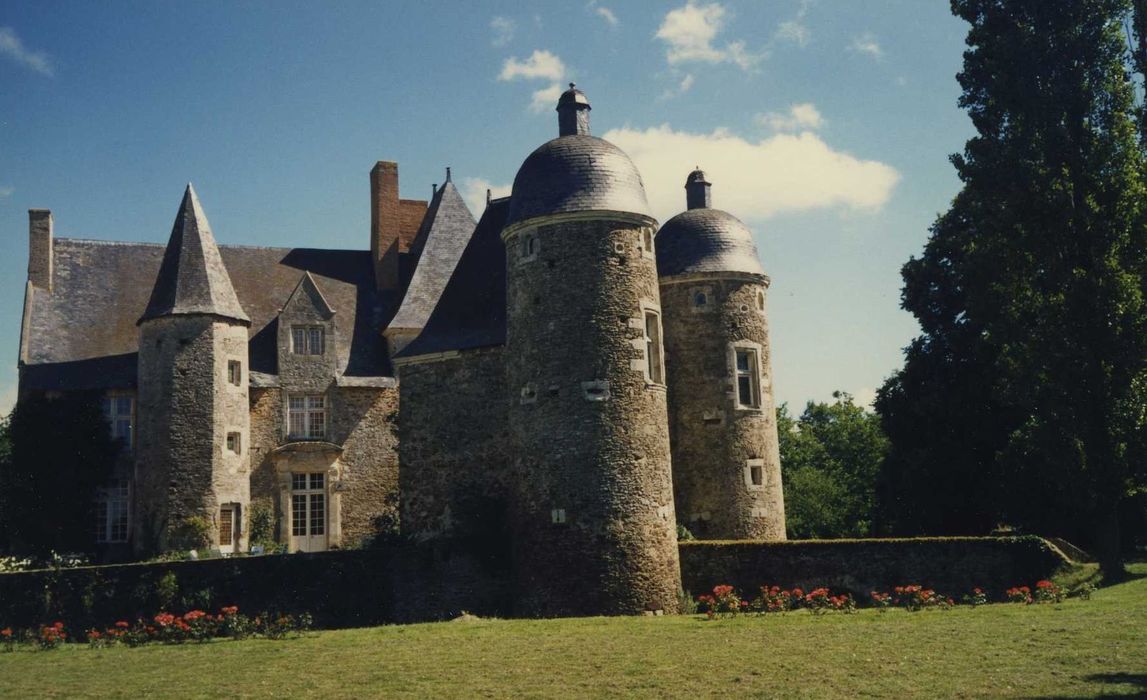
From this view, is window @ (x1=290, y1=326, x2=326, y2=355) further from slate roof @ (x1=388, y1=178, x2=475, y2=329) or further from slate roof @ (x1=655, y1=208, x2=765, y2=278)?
slate roof @ (x1=655, y1=208, x2=765, y2=278)

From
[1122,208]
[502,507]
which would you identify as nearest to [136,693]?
[502,507]

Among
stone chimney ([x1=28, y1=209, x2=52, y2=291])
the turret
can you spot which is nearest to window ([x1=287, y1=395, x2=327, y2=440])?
the turret

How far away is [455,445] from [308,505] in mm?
9779

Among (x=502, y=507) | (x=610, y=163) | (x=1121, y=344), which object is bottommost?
(x=502, y=507)

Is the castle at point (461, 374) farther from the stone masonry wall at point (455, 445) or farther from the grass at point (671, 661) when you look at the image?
the grass at point (671, 661)

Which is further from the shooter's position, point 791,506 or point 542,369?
point 791,506

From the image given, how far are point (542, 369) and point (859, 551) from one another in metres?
7.74

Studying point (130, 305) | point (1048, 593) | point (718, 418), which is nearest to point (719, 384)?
point (718, 418)

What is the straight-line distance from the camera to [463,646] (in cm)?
1766

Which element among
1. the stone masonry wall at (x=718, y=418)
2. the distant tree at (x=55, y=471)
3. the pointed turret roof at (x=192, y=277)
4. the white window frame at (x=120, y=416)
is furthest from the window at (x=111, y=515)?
the stone masonry wall at (x=718, y=418)

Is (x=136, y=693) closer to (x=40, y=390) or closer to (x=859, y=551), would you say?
(x=859, y=551)

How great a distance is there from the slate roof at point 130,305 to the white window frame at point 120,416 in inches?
15.4

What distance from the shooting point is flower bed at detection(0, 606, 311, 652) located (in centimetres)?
2014

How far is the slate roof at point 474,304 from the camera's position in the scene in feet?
90.6
